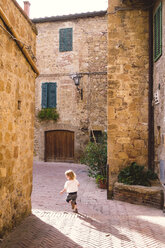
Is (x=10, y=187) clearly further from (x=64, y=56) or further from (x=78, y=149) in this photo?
(x=64, y=56)

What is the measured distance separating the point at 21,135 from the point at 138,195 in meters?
3.62

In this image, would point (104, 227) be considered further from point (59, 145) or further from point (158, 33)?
point (59, 145)

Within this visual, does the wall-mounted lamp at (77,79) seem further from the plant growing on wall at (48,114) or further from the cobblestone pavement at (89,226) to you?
the cobblestone pavement at (89,226)

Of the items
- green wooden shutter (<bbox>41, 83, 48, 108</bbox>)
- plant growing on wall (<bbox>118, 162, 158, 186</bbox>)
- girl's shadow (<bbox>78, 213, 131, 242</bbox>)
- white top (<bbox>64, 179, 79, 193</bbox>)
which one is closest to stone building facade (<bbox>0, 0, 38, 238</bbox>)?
white top (<bbox>64, 179, 79, 193</bbox>)

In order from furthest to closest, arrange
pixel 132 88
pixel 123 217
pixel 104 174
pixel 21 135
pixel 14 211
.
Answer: pixel 104 174
pixel 132 88
pixel 123 217
pixel 21 135
pixel 14 211

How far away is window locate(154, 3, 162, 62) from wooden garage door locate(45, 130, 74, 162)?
753cm

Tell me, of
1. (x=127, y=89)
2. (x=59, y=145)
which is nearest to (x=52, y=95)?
(x=59, y=145)

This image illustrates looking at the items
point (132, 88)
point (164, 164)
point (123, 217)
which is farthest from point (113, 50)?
point (123, 217)

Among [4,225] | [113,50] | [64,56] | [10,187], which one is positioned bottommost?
[4,225]

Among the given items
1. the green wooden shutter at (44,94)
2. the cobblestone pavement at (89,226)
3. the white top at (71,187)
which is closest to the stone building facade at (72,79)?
the green wooden shutter at (44,94)

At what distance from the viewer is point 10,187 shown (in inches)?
140

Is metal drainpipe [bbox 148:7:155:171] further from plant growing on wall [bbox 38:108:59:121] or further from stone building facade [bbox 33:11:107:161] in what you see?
plant growing on wall [bbox 38:108:59:121]

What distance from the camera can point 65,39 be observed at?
1276cm

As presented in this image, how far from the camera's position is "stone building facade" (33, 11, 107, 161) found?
1232cm
